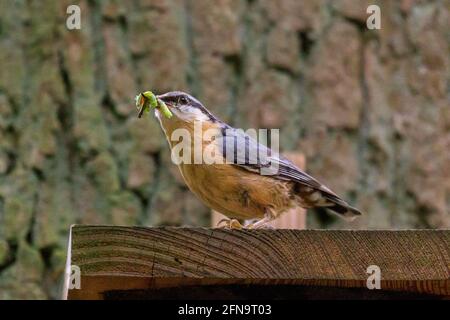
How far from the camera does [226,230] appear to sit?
6.96 ft

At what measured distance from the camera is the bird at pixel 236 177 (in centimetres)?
290

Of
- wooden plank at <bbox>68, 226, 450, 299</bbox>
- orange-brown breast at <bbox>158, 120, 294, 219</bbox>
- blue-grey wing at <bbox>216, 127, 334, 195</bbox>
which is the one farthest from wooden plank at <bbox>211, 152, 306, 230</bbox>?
wooden plank at <bbox>68, 226, 450, 299</bbox>

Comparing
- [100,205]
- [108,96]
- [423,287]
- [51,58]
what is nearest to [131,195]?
[100,205]

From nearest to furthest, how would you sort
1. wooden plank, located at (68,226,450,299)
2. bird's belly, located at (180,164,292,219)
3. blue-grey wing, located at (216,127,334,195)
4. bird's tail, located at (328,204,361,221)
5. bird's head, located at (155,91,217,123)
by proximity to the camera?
wooden plank, located at (68,226,450,299), bird's belly, located at (180,164,292,219), blue-grey wing, located at (216,127,334,195), bird's head, located at (155,91,217,123), bird's tail, located at (328,204,361,221)

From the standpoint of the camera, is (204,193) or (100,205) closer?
(204,193)

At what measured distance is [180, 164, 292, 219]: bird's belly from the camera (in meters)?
2.88

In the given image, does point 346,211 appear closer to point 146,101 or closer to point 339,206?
point 339,206

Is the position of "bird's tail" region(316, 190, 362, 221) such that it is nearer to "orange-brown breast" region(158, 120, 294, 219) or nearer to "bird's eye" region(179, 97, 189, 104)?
"orange-brown breast" region(158, 120, 294, 219)

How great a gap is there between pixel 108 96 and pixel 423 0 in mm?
1618

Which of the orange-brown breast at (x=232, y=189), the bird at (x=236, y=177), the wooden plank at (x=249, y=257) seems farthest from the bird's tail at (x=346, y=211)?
the wooden plank at (x=249, y=257)

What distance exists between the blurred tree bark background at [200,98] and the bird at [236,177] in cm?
86

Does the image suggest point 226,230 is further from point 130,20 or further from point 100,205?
point 130,20

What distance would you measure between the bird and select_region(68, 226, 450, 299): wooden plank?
2.03ft

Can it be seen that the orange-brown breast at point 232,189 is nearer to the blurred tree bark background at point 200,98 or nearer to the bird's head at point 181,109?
the bird's head at point 181,109
